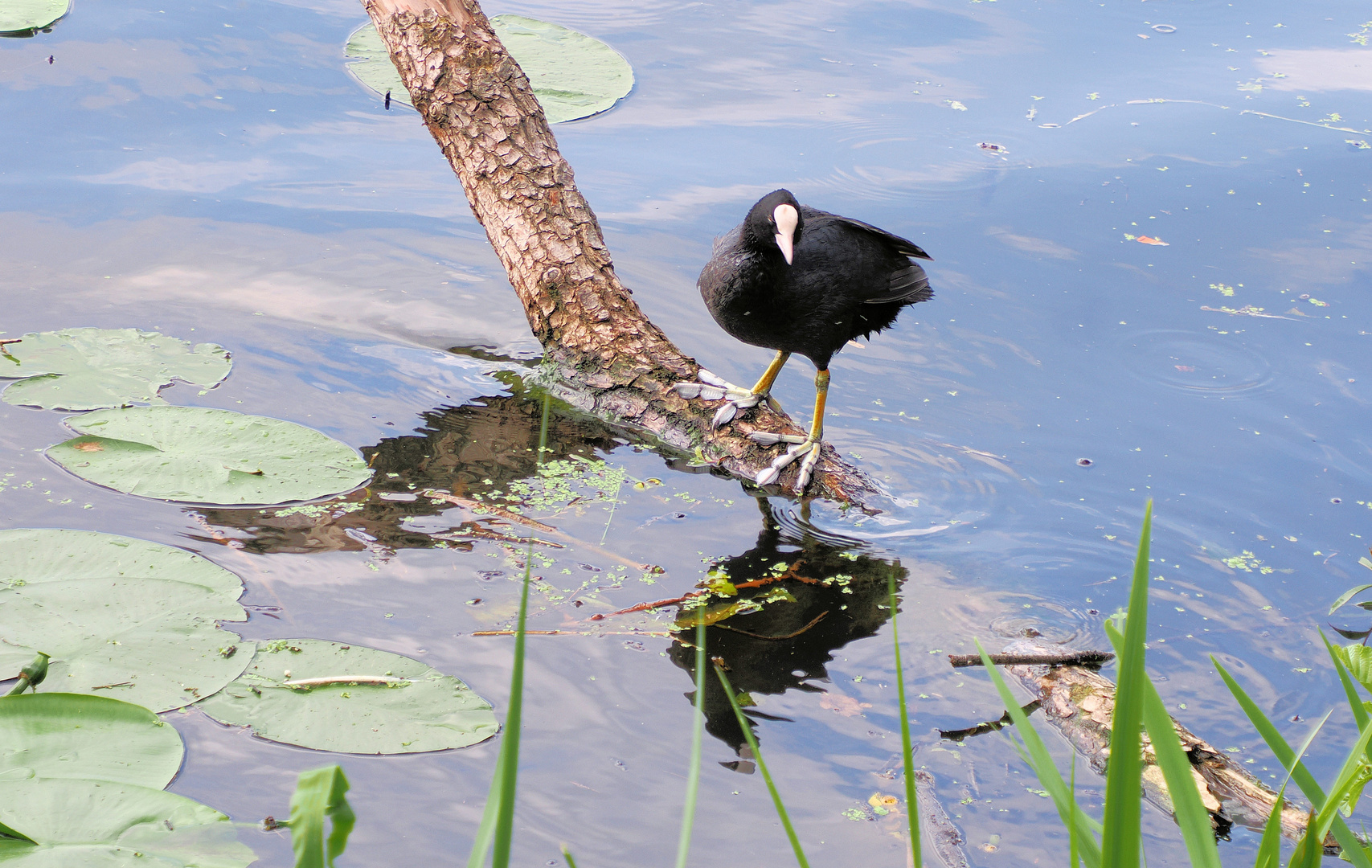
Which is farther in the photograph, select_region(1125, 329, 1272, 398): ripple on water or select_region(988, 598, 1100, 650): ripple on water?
select_region(1125, 329, 1272, 398): ripple on water

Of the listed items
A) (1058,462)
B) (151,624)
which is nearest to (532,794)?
(151,624)

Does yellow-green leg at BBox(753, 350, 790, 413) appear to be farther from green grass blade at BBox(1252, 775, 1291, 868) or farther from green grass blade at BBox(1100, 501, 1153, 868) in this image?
green grass blade at BBox(1100, 501, 1153, 868)

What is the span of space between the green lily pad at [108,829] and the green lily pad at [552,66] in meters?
4.11

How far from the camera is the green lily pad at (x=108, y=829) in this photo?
153 cm

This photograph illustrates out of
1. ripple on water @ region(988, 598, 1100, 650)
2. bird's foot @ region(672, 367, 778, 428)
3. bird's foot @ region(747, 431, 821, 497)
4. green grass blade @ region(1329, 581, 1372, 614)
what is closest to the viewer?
green grass blade @ region(1329, 581, 1372, 614)

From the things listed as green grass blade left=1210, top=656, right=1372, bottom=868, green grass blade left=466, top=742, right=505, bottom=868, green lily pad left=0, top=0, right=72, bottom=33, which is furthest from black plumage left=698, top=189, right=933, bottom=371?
green lily pad left=0, top=0, right=72, bottom=33

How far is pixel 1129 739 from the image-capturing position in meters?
0.86

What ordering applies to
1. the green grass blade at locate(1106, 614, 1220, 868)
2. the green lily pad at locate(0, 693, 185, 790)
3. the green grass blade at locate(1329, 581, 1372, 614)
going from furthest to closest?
the green grass blade at locate(1329, 581, 1372, 614) → the green lily pad at locate(0, 693, 185, 790) → the green grass blade at locate(1106, 614, 1220, 868)

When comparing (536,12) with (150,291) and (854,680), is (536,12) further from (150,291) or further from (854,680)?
(854,680)

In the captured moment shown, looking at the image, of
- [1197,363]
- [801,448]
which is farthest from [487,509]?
[1197,363]

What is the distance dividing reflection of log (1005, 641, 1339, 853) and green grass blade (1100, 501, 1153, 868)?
0.97 m

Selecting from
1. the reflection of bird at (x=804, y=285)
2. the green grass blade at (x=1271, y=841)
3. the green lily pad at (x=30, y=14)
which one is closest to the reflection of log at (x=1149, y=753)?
the green grass blade at (x=1271, y=841)

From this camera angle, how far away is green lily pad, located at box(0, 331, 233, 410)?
2977mm

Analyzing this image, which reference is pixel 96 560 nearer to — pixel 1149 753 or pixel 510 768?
pixel 510 768
